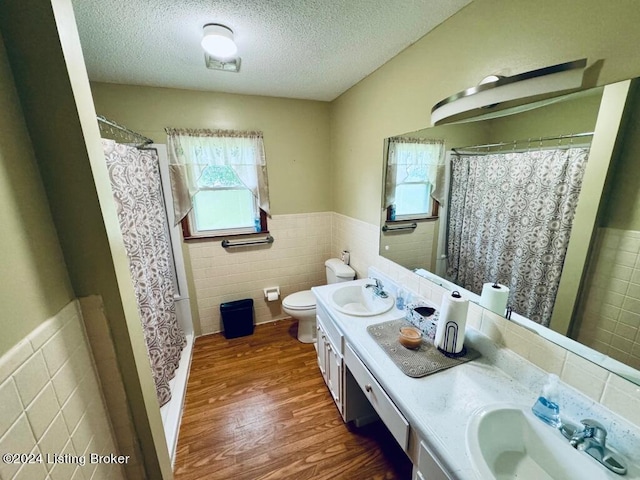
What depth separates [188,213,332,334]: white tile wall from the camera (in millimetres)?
2488

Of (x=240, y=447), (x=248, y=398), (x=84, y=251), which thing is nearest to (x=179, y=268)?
(x=248, y=398)

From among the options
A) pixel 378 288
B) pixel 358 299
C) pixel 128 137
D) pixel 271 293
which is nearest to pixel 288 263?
pixel 271 293

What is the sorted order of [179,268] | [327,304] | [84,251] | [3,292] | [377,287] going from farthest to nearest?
[179,268] → [377,287] → [327,304] → [84,251] → [3,292]

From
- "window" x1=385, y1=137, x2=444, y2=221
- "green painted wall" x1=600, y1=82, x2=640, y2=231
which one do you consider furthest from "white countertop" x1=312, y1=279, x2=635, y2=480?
"window" x1=385, y1=137, x2=444, y2=221

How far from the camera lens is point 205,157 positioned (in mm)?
2238

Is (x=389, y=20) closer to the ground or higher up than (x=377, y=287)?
higher up

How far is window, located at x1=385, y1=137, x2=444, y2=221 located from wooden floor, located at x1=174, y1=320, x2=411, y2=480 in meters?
1.46

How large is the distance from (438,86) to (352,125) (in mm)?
951

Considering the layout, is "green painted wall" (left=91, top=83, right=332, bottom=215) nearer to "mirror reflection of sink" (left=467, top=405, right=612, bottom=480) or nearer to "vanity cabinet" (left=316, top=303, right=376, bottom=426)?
"vanity cabinet" (left=316, top=303, right=376, bottom=426)

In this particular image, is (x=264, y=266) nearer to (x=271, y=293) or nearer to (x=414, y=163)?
(x=271, y=293)

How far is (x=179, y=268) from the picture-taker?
2367 mm

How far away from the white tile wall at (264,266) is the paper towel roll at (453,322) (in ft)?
5.88

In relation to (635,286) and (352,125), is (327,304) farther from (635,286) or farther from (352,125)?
(352,125)

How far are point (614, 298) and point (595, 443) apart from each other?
17.6 inches
